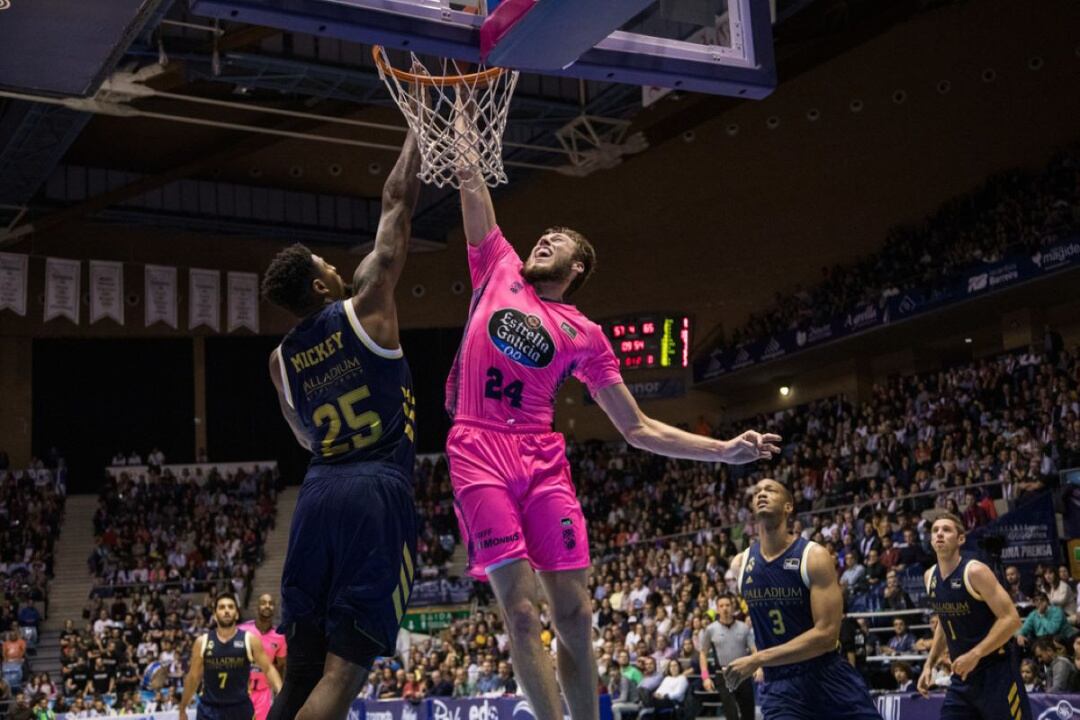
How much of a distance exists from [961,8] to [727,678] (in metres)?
26.3

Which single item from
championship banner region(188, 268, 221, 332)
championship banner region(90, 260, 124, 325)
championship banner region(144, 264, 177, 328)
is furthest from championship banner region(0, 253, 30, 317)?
championship banner region(188, 268, 221, 332)

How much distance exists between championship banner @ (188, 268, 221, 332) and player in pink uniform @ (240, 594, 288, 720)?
20482 mm

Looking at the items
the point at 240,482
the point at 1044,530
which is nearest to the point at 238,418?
the point at 240,482

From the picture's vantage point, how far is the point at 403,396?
5.22 metres

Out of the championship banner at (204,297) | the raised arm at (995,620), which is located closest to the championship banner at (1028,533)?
the raised arm at (995,620)

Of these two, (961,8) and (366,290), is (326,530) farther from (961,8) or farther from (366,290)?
(961,8)

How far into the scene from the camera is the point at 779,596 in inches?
291

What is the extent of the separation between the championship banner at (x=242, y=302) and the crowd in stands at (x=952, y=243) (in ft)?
42.4

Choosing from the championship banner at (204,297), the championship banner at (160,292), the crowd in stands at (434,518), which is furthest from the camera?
the championship banner at (204,297)

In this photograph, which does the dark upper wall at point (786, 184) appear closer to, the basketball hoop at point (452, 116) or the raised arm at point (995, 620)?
the raised arm at point (995, 620)

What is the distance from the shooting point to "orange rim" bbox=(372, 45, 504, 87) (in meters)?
6.38

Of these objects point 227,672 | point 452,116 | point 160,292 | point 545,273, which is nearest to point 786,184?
point 160,292

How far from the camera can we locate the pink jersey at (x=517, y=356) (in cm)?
564

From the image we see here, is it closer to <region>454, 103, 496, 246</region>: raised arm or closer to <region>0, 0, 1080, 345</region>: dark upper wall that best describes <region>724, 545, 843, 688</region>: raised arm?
<region>454, 103, 496, 246</region>: raised arm
